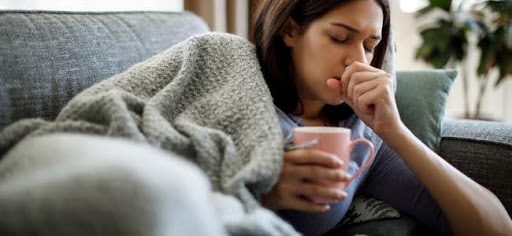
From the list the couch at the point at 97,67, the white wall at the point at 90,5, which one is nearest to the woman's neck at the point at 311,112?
the couch at the point at 97,67

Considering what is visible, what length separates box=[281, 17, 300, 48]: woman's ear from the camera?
3.30 ft

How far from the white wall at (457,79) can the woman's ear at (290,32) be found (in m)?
2.01

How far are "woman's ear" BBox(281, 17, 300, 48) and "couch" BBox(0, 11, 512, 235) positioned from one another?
32 centimetres

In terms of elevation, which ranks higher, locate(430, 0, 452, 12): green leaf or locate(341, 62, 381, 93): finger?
locate(341, 62, 381, 93): finger

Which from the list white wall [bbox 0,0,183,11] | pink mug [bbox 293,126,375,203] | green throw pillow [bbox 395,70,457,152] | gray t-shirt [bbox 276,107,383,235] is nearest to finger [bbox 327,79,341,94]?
gray t-shirt [bbox 276,107,383,235]

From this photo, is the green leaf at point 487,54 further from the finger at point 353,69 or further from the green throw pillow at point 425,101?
the finger at point 353,69

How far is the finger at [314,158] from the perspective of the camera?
0.69m

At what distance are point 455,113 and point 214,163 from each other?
8.58ft

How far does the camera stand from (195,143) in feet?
2.45

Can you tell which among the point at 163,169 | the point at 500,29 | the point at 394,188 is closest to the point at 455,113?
the point at 500,29

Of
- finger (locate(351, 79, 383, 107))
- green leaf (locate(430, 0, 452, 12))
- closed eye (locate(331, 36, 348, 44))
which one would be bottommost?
green leaf (locate(430, 0, 452, 12))

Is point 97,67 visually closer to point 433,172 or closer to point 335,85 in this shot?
point 335,85

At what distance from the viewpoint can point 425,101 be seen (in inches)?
47.5

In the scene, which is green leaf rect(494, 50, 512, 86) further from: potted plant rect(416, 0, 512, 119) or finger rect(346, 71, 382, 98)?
finger rect(346, 71, 382, 98)
